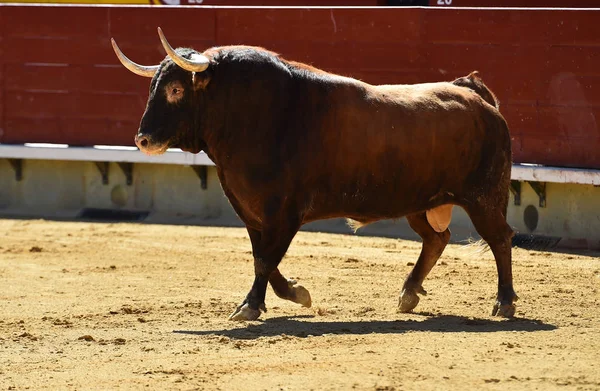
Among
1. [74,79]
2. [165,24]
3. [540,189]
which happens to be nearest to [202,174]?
[165,24]

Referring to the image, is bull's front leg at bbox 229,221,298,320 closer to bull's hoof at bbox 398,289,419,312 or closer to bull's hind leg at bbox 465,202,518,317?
bull's hoof at bbox 398,289,419,312

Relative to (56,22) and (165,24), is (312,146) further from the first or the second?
(56,22)

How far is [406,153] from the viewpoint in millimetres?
6355

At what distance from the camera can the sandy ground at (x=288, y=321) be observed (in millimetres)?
4742

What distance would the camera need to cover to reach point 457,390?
14.5 ft

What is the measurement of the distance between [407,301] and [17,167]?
6441mm

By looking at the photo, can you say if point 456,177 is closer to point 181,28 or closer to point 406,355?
point 406,355

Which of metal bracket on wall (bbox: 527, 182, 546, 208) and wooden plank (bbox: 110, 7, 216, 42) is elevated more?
wooden plank (bbox: 110, 7, 216, 42)

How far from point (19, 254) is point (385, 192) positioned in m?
3.73

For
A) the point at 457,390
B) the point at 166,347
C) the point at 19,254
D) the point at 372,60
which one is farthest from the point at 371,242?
the point at 457,390

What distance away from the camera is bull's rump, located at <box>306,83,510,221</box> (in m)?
6.28

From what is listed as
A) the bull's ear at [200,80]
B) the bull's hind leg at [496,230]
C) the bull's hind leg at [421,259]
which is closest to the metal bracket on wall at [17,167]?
the bull's hind leg at [421,259]

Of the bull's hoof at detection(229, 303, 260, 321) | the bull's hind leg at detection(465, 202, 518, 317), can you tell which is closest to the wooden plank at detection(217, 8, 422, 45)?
the bull's hind leg at detection(465, 202, 518, 317)

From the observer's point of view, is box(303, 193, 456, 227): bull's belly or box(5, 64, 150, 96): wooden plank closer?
box(303, 193, 456, 227): bull's belly
